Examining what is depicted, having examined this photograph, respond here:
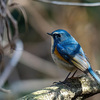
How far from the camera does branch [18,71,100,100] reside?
262cm

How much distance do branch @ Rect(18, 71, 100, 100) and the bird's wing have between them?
0.22 meters

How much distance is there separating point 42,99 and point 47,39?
15.3ft

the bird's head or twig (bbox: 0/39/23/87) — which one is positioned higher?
the bird's head

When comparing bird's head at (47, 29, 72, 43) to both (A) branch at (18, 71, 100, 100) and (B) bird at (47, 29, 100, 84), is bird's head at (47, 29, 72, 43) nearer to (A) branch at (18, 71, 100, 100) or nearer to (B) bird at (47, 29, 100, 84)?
(B) bird at (47, 29, 100, 84)

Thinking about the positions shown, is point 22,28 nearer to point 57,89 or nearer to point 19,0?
point 19,0

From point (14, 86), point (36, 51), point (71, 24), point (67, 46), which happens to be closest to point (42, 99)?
point (67, 46)

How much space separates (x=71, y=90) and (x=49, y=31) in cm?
400

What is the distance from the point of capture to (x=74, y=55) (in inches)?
132

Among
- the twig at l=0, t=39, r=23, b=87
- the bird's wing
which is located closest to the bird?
the bird's wing

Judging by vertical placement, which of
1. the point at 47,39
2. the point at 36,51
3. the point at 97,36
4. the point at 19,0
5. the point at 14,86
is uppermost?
the point at 19,0

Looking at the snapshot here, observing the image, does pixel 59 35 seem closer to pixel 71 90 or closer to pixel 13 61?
pixel 71 90

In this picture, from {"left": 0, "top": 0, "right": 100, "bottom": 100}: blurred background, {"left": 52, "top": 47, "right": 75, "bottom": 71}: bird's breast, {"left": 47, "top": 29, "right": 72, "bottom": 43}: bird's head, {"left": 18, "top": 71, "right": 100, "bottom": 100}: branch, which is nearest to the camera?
{"left": 18, "top": 71, "right": 100, "bottom": 100}: branch

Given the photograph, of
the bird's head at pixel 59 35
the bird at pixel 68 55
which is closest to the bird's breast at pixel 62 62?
the bird at pixel 68 55

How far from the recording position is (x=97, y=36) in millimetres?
6629
